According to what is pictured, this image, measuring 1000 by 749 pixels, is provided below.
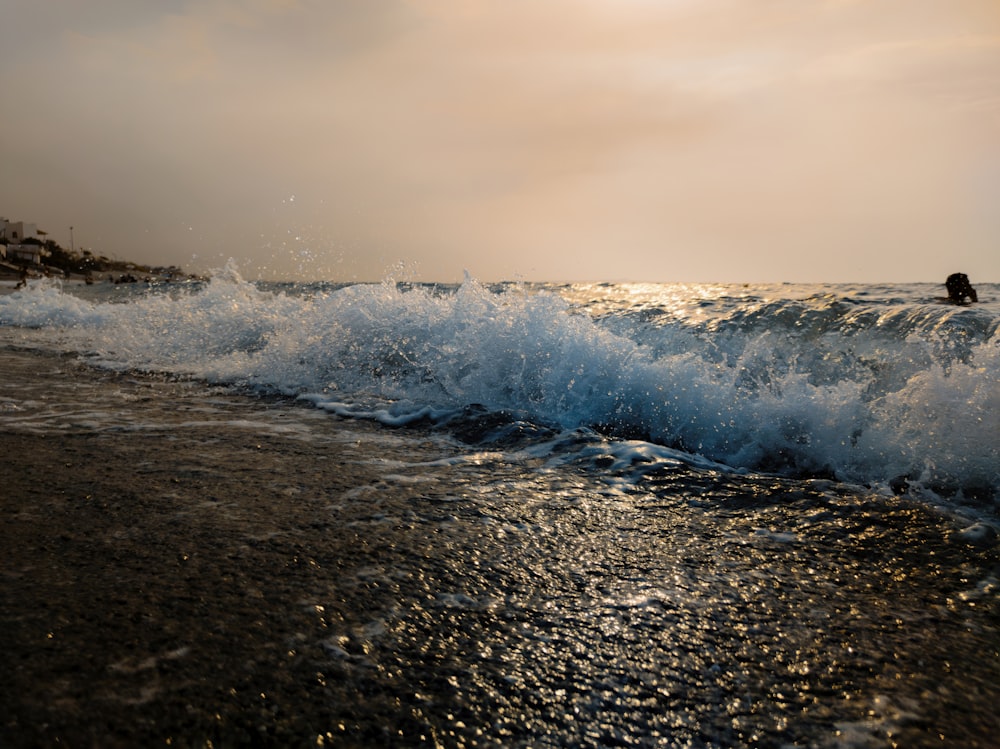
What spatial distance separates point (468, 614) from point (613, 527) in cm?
85

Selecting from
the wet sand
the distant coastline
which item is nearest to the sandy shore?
the wet sand

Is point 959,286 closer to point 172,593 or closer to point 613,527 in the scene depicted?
point 613,527

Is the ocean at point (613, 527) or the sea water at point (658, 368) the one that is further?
the sea water at point (658, 368)

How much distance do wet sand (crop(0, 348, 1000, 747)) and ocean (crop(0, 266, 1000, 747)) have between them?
0.01 m

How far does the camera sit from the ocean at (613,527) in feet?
4.06

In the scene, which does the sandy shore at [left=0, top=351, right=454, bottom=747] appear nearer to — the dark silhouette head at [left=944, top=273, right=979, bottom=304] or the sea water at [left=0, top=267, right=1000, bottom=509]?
the sea water at [left=0, top=267, right=1000, bottom=509]

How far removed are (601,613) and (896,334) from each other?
6139mm

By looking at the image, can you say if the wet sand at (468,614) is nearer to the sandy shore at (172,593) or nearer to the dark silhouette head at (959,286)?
the sandy shore at (172,593)

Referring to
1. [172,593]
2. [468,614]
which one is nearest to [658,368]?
[468,614]

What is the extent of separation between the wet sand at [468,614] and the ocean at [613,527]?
11 millimetres

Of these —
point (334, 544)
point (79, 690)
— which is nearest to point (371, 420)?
point (334, 544)

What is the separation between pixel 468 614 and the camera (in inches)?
61.9

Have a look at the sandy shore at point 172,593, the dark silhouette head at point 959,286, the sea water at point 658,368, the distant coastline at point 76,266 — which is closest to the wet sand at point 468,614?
the sandy shore at point 172,593

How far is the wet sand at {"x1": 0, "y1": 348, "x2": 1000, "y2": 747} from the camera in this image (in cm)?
117
